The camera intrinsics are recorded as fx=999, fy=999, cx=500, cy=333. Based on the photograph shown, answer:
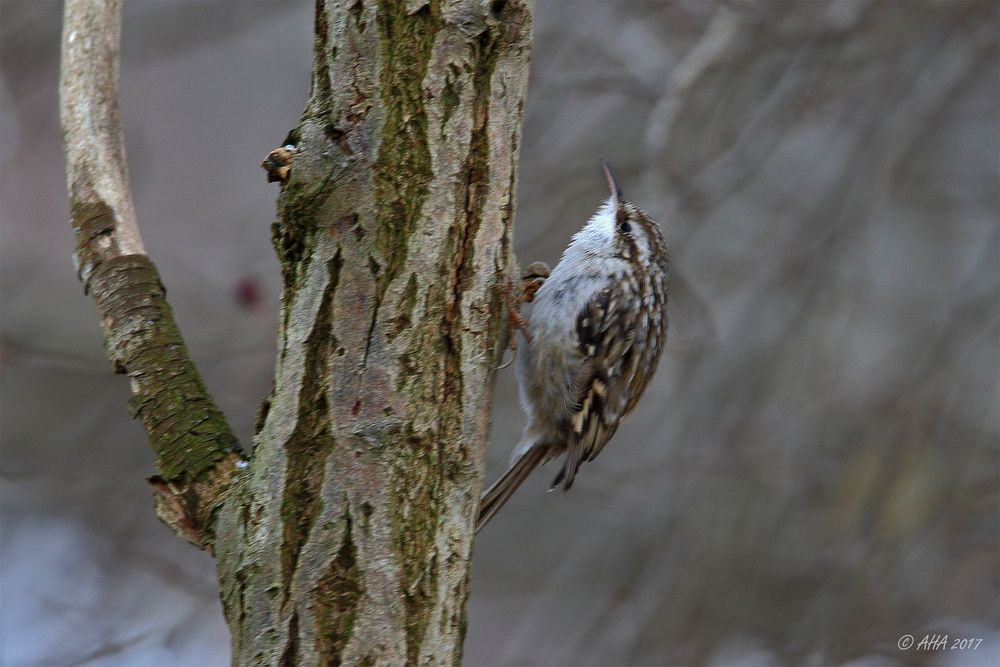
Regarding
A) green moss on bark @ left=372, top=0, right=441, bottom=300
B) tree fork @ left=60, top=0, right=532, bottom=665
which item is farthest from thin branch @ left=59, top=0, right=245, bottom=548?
green moss on bark @ left=372, top=0, right=441, bottom=300

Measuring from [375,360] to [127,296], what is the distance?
72 cm

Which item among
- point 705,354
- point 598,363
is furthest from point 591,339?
point 705,354

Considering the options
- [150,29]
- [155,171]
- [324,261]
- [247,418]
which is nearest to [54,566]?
[247,418]

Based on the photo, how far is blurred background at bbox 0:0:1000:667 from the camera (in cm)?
335

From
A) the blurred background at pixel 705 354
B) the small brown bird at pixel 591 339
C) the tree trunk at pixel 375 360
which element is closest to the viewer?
the tree trunk at pixel 375 360

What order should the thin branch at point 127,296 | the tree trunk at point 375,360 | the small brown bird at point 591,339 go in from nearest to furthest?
the tree trunk at point 375,360
the thin branch at point 127,296
the small brown bird at point 591,339

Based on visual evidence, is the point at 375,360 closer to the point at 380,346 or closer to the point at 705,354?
the point at 380,346

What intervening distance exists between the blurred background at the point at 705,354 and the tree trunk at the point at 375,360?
5.88 ft

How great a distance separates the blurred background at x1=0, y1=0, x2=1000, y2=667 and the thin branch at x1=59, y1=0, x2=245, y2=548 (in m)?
1.57

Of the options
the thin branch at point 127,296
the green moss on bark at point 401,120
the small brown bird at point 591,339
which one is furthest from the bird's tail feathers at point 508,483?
the green moss on bark at point 401,120

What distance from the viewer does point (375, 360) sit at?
61.6 inches

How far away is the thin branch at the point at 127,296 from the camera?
1759 mm

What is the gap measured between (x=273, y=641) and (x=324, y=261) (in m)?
0.59

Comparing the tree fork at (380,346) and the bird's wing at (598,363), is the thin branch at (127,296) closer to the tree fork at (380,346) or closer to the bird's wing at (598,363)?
the tree fork at (380,346)
